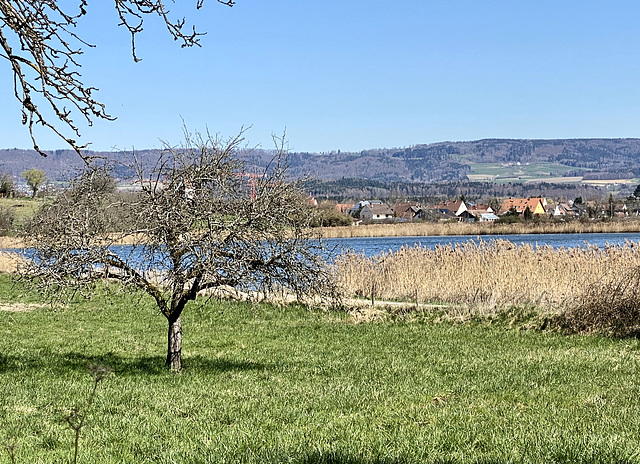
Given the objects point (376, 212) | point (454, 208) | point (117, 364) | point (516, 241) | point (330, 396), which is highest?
point (330, 396)

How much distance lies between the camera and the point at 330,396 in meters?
8.95

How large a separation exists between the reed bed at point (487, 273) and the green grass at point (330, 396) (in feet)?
13.9

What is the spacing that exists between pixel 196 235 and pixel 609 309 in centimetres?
966

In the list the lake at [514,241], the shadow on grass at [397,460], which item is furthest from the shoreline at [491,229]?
the shadow on grass at [397,460]

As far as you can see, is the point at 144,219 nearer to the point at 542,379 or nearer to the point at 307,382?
the point at 307,382

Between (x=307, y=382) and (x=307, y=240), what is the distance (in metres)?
2.06

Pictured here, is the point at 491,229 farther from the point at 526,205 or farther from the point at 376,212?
the point at 376,212

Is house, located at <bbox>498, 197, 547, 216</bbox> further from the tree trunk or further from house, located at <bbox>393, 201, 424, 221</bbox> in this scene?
the tree trunk

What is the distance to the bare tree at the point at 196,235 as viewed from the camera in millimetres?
10266

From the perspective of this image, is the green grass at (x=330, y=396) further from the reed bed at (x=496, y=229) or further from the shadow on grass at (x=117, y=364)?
the reed bed at (x=496, y=229)

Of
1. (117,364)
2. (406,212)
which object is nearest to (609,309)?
(117,364)

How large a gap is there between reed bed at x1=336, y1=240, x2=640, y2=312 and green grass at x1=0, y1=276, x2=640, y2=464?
423 centimetres

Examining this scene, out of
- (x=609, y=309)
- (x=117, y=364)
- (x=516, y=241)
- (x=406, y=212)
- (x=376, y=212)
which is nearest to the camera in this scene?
(x=117, y=364)

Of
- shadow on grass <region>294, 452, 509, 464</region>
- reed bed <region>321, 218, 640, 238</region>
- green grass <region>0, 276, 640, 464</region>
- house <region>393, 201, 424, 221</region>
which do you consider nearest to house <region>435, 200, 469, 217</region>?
house <region>393, 201, 424, 221</region>
